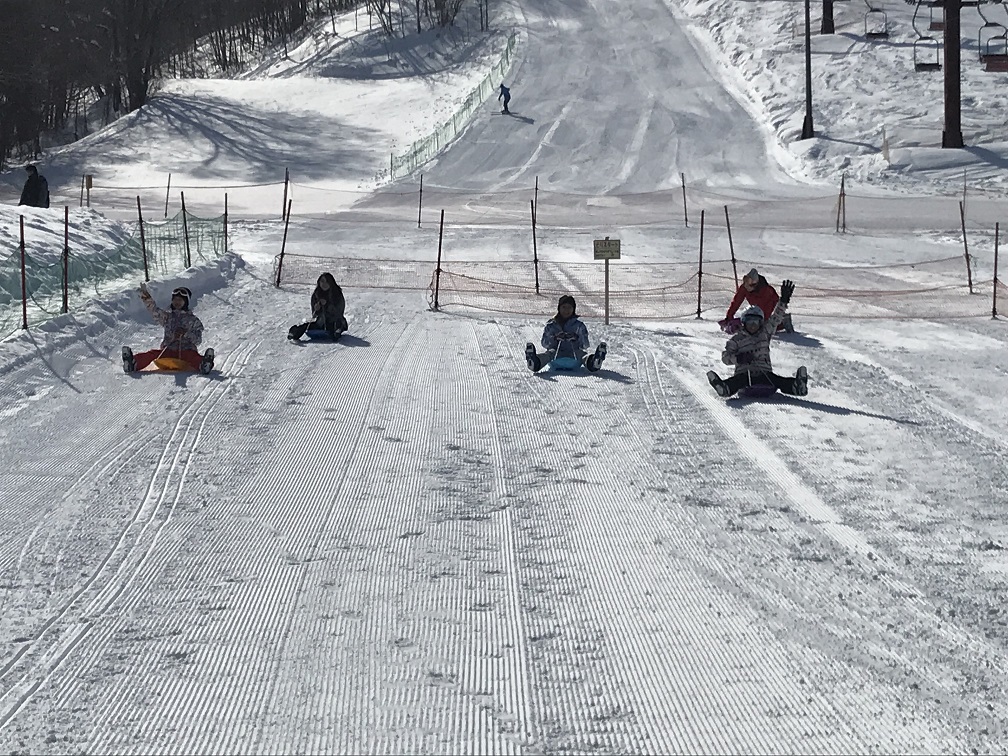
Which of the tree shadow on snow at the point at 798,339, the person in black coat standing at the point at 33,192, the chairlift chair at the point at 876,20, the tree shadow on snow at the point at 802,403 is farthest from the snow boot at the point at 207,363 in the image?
the chairlift chair at the point at 876,20

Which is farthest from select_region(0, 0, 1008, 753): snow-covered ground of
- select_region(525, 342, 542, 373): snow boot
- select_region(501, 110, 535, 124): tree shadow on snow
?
select_region(501, 110, 535, 124): tree shadow on snow

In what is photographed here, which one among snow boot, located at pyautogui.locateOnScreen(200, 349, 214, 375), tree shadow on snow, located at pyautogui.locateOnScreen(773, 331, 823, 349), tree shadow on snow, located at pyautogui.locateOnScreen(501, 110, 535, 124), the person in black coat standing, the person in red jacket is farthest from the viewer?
tree shadow on snow, located at pyautogui.locateOnScreen(501, 110, 535, 124)

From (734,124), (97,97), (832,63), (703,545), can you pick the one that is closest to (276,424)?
(703,545)

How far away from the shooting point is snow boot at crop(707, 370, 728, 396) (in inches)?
515

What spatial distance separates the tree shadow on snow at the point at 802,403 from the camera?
12391 mm

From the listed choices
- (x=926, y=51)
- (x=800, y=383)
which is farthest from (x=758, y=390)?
(x=926, y=51)

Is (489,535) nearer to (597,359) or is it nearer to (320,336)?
(597,359)

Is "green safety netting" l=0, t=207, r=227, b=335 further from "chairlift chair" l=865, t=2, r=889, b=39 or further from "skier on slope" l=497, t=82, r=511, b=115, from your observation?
"chairlift chair" l=865, t=2, r=889, b=39

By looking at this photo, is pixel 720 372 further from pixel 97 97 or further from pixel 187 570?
pixel 97 97

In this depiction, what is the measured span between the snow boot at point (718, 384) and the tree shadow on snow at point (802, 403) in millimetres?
122

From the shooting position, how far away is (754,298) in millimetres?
16859

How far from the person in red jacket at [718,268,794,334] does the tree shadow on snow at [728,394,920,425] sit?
2416 millimetres

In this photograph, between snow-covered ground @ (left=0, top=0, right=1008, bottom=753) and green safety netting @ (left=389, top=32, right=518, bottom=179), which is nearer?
snow-covered ground @ (left=0, top=0, right=1008, bottom=753)

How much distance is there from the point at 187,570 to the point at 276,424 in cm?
413
